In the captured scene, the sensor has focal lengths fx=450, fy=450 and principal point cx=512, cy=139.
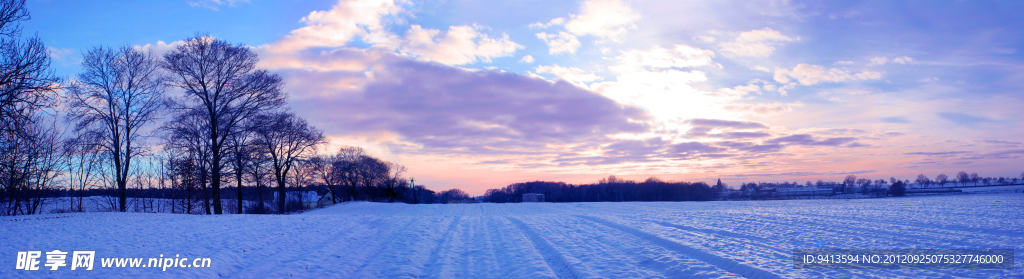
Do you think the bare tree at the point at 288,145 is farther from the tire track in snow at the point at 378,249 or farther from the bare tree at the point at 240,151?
the tire track in snow at the point at 378,249

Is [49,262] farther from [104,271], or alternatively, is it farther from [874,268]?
[874,268]

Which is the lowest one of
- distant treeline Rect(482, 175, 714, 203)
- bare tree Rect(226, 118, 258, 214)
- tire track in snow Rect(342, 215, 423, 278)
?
distant treeline Rect(482, 175, 714, 203)

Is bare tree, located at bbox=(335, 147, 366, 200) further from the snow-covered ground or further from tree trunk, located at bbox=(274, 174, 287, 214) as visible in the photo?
the snow-covered ground

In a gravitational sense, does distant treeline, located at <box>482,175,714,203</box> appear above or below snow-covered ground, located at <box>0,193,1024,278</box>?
below

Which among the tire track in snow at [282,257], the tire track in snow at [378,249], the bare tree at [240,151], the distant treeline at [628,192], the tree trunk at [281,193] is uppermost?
the bare tree at [240,151]

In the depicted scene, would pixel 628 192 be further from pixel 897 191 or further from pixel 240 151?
pixel 240 151

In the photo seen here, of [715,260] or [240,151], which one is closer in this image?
[715,260]

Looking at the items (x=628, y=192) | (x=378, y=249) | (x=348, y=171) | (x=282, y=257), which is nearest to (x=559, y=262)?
(x=378, y=249)

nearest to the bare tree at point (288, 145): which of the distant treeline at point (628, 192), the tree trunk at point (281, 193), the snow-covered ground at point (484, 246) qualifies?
the tree trunk at point (281, 193)

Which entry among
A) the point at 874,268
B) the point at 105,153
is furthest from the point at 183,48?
the point at 874,268

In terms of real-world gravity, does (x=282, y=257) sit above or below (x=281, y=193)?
below

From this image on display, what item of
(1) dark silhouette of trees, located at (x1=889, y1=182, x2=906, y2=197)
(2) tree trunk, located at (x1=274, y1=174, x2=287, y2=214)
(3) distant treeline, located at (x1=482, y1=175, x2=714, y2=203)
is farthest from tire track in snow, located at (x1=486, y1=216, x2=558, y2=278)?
(1) dark silhouette of trees, located at (x1=889, y1=182, x2=906, y2=197)

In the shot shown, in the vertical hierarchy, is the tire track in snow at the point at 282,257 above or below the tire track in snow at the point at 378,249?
above

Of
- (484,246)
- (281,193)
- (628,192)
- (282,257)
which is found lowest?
(628,192)
